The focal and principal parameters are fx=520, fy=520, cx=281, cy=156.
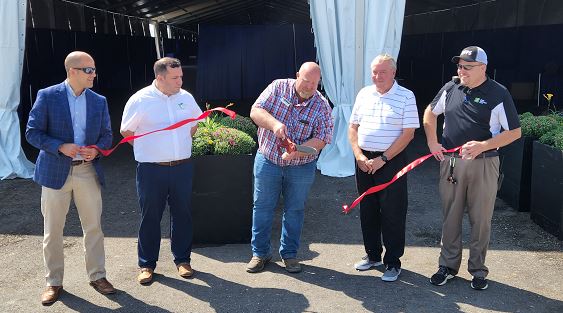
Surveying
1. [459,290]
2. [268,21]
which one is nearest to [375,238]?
[459,290]

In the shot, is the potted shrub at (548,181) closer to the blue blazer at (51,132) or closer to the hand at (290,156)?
the hand at (290,156)

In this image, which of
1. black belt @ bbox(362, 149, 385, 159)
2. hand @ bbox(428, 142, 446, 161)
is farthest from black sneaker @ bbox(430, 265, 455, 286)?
black belt @ bbox(362, 149, 385, 159)

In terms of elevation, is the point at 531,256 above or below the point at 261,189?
below

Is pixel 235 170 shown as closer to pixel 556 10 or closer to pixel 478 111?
pixel 478 111

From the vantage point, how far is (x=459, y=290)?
394 cm

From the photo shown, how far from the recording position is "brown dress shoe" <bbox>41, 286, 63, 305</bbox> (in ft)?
12.2

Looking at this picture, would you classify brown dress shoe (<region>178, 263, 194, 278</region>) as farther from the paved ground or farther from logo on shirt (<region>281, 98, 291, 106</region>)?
logo on shirt (<region>281, 98, 291, 106</region>)

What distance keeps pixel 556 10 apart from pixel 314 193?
12.1 meters

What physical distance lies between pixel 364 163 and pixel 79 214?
215 centimetres

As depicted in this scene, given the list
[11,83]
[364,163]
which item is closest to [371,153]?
[364,163]

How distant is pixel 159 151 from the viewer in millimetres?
3912

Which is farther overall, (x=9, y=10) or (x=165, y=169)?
(x=9, y=10)

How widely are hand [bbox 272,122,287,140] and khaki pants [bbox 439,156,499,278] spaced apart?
1.26 metres

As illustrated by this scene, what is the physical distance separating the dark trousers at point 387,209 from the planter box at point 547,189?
6.12ft
